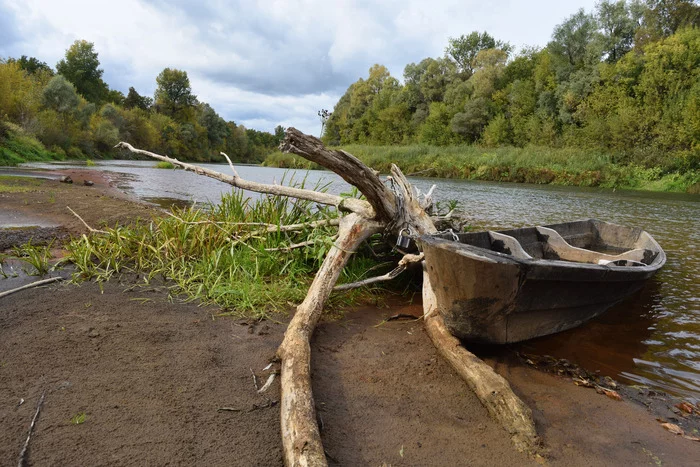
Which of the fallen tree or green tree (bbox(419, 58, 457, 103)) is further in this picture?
green tree (bbox(419, 58, 457, 103))

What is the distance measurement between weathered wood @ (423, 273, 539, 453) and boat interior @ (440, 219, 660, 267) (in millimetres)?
1227

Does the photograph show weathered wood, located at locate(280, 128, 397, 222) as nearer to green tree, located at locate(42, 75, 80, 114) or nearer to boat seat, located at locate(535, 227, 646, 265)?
boat seat, located at locate(535, 227, 646, 265)

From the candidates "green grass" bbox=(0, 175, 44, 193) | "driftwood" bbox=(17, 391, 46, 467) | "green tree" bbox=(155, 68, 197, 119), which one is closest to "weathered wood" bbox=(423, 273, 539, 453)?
"driftwood" bbox=(17, 391, 46, 467)

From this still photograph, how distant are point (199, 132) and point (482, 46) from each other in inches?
1982

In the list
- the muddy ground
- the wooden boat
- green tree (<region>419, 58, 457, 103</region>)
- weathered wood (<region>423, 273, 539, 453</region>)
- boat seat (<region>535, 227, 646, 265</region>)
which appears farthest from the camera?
green tree (<region>419, 58, 457, 103</region>)

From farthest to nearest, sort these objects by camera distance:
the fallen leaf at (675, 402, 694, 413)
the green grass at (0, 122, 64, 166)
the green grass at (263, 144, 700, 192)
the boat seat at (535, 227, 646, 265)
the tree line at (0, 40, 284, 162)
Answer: the tree line at (0, 40, 284, 162)
the green grass at (263, 144, 700, 192)
the green grass at (0, 122, 64, 166)
the boat seat at (535, 227, 646, 265)
the fallen leaf at (675, 402, 694, 413)

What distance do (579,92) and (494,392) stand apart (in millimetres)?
44555

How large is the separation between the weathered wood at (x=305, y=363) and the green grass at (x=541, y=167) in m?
17.8

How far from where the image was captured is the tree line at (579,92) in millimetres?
30266

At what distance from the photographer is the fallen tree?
2.12 m

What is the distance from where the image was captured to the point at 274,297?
421 centimetres

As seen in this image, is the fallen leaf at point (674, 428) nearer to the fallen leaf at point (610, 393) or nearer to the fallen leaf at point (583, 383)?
the fallen leaf at point (610, 393)

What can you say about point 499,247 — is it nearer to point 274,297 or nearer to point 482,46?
point 274,297

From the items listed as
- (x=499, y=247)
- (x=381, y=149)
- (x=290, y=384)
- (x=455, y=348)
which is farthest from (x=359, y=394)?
(x=381, y=149)
